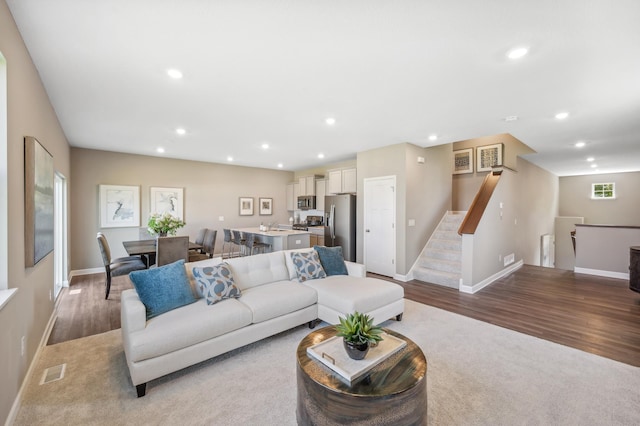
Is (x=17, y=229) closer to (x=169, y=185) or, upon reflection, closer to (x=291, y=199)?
(x=169, y=185)

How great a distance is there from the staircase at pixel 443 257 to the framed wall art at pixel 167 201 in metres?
5.85

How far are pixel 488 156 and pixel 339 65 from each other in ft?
18.4

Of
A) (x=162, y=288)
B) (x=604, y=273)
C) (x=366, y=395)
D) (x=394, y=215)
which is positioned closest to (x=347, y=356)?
(x=366, y=395)

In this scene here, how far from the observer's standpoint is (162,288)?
8.11 ft

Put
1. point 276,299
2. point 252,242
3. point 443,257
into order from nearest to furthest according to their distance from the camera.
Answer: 1. point 276,299
2. point 443,257
3. point 252,242

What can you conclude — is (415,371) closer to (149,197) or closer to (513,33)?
(513,33)

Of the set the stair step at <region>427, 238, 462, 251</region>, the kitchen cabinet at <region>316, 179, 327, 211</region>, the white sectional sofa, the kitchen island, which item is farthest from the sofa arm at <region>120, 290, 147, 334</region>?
the kitchen cabinet at <region>316, 179, 327, 211</region>

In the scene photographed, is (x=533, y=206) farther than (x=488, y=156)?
Yes

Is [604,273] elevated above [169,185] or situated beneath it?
situated beneath

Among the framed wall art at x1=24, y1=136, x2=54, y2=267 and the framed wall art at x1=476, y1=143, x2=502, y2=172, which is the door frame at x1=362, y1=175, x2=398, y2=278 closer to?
the framed wall art at x1=476, y1=143, x2=502, y2=172

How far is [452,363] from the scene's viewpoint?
2451mm

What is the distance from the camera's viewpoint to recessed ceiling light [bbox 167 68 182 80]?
2574 millimetres

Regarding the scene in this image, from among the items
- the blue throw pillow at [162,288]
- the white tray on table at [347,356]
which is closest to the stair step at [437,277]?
the white tray on table at [347,356]

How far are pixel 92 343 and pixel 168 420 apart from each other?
5.56 ft
